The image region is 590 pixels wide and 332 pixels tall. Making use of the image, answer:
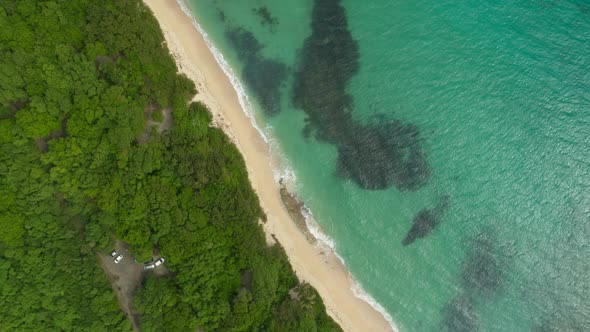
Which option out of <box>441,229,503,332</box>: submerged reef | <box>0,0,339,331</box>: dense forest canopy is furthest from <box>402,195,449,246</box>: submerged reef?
<box>0,0,339,331</box>: dense forest canopy

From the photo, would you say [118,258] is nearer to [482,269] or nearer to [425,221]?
[425,221]

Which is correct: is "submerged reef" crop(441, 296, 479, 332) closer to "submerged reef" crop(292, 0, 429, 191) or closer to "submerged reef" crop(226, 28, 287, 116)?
"submerged reef" crop(292, 0, 429, 191)

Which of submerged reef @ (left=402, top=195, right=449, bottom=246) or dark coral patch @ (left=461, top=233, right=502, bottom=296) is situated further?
submerged reef @ (left=402, top=195, right=449, bottom=246)

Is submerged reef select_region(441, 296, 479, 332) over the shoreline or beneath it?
beneath

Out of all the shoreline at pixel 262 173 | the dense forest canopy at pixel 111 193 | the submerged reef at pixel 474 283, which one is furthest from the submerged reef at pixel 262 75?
the submerged reef at pixel 474 283

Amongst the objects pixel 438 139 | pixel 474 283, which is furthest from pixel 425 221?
pixel 438 139

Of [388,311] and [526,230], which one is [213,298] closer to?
[388,311]

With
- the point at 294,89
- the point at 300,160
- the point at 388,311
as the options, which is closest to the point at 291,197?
the point at 300,160
